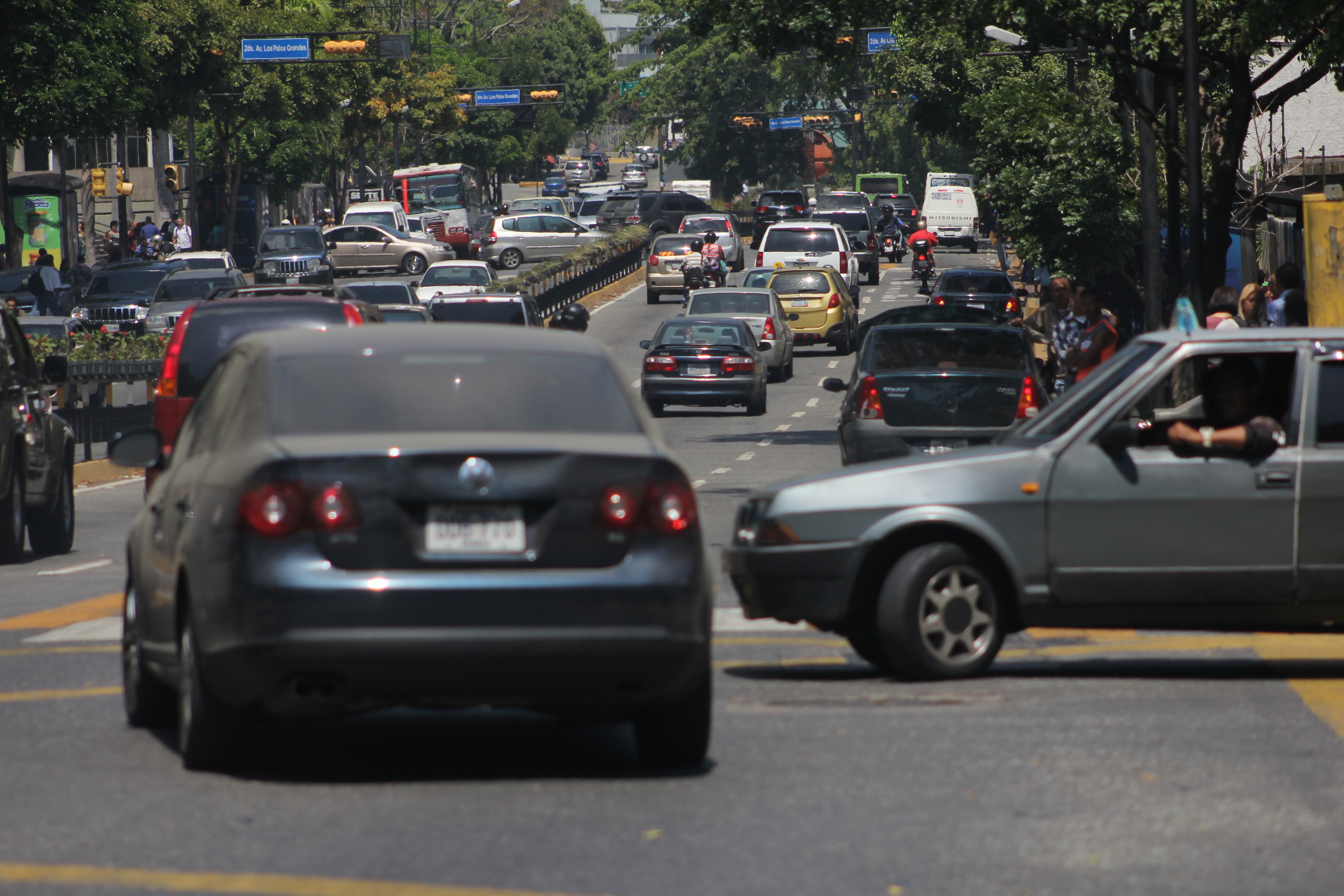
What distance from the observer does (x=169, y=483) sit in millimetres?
7656

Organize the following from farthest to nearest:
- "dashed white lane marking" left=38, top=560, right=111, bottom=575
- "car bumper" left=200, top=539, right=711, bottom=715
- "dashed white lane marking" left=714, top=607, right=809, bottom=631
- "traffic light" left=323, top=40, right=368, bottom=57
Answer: "traffic light" left=323, top=40, right=368, bottom=57 → "dashed white lane marking" left=38, top=560, right=111, bottom=575 → "dashed white lane marking" left=714, top=607, right=809, bottom=631 → "car bumper" left=200, top=539, right=711, bottom=715

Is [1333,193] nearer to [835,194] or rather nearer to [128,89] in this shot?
[128,89]

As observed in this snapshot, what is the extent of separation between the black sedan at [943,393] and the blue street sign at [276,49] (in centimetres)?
4399

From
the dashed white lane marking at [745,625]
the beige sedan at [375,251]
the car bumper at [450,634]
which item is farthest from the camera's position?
the beige sedan at [375,251]

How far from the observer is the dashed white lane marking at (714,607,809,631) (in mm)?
10906

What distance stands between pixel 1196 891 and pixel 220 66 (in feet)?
194

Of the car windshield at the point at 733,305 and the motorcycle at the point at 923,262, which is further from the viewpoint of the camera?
the motorcycle at the point at 923,262

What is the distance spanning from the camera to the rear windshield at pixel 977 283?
39.5 metres

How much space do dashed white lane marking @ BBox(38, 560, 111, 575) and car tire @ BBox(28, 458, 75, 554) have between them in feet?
2.05

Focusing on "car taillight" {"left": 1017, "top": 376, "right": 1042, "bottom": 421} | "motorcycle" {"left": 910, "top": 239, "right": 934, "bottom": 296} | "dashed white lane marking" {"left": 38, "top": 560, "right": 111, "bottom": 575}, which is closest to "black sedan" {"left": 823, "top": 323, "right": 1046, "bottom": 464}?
"car taillight" {"left": 1017, "top": 376, "right": 1042, "bottom": 421}

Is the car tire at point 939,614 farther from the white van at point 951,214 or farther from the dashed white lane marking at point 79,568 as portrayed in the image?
the white van at point 951,214

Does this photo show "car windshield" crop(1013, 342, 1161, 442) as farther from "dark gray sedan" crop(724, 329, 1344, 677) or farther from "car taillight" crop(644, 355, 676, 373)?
"car taillight" crop(644, 355, 676, 373)

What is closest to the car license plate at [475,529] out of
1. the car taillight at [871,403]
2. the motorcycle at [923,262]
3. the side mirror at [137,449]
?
the side mirror at [137,449]

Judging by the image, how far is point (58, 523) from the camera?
15.3 m
